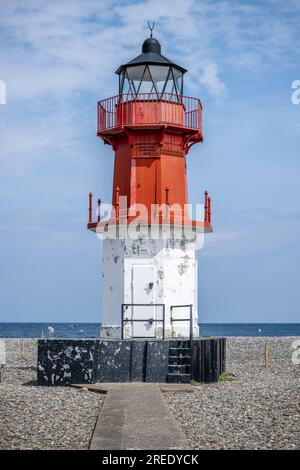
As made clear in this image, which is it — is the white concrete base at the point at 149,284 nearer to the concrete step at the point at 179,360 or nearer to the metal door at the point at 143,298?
the metal door at the point at 143,298

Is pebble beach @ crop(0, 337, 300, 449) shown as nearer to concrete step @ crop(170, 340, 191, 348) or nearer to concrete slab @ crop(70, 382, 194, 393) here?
concrete slab @ crop(70, 382, 194, 393)

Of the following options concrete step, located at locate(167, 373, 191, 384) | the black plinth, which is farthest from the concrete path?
concrete step, located at locate(167, 373, 191, 384)

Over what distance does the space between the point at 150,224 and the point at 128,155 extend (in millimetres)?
1913

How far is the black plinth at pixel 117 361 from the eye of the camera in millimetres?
16719

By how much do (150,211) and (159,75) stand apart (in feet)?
11.1

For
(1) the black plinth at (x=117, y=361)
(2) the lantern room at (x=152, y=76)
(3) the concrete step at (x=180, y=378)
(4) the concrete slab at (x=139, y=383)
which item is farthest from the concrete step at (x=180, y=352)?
(2) the lantern room at (x=152, y=76)

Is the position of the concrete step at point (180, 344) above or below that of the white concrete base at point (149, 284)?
below

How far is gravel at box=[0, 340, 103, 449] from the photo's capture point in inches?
398

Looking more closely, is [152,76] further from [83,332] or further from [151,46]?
[83,332]

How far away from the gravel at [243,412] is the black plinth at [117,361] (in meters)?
0.73

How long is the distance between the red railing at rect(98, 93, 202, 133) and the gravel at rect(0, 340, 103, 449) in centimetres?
664

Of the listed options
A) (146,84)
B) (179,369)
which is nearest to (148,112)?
(146,84)
